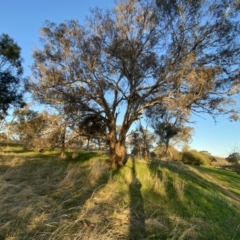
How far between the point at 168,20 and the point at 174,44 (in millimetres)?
1218

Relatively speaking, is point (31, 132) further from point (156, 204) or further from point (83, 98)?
point (156, 204)

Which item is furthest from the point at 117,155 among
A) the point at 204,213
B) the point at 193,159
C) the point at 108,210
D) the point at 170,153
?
the point at 170,153

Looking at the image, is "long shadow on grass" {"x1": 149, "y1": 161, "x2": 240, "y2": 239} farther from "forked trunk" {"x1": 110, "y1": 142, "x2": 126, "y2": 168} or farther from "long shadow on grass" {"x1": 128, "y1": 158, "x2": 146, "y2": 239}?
"forked trunk" {"x1": 110, "y1": 142, "x2": 126, "y2": 168}

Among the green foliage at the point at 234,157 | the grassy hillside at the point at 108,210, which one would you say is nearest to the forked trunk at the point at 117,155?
the grassy hillside at the point at 108,210

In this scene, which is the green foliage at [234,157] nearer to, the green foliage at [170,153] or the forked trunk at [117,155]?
the green foliage at [170,153]

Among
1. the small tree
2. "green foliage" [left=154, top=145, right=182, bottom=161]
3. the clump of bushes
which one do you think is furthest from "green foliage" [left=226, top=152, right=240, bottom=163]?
the small tree

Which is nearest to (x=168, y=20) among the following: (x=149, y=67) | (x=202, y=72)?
(x=149, y=67)

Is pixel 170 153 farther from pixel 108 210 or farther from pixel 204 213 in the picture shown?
pixel 108 210

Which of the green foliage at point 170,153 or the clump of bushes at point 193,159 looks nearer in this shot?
the clump of bushes at point 193,159

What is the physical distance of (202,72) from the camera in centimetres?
1230

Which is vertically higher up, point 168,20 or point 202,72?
point 168,20

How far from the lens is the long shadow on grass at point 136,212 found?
19.3 ft

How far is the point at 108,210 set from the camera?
7.06 m

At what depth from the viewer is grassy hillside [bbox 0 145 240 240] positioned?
5223mm
